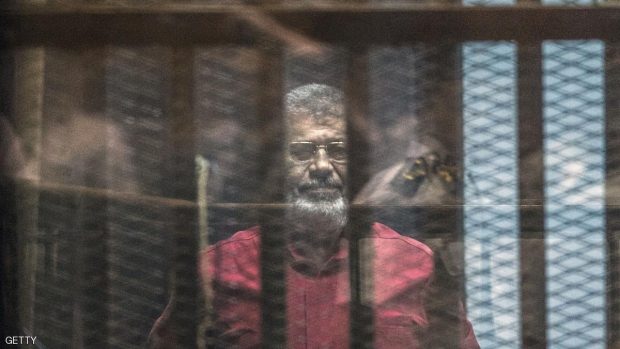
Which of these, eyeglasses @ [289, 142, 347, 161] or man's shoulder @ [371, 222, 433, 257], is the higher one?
eyeglasses @ [289, 142, 347, 161]

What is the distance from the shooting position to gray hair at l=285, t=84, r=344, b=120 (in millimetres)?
1411

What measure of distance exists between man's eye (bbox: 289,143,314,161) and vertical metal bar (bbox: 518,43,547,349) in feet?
1.19

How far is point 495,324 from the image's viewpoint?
142 centimetres

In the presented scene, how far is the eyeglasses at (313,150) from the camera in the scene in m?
1.40

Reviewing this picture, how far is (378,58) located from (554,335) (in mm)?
567

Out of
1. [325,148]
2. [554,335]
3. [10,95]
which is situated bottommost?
[554,335]

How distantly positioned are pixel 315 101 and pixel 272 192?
175mm

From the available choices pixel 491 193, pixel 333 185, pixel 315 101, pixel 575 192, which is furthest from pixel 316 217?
pixel 575 192

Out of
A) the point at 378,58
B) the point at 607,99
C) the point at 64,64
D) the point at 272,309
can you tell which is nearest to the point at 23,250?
the point at 64,64

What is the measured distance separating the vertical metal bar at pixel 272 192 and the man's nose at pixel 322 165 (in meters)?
0.06

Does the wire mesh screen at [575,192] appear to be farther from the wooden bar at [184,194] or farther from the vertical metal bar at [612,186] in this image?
the wooden bar at [184,194]

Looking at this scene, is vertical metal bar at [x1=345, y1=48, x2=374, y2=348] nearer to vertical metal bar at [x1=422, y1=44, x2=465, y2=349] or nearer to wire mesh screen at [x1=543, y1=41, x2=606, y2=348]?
vertical metal bar at [x1=422, y1=44, x2=465, y2=349]

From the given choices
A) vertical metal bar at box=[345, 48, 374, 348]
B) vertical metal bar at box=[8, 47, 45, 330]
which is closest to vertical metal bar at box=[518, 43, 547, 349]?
vertical metal bar at box=[345, 48, 374, 348]

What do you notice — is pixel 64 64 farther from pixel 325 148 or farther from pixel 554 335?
pixel 554 335
